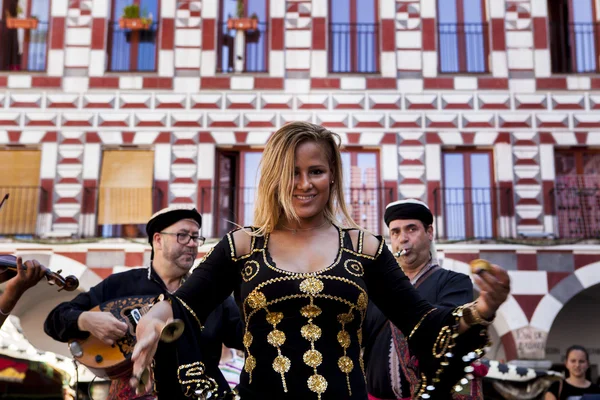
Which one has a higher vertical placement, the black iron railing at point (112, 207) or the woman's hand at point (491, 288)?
the black iron railing at point (112, 207)

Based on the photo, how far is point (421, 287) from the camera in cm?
480

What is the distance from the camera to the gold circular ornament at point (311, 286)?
8.98 feet

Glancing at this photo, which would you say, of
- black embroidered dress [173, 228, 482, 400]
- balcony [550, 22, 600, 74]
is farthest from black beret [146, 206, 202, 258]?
balcony [550, 22, 600, 74]

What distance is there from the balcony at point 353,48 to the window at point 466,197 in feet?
7.70

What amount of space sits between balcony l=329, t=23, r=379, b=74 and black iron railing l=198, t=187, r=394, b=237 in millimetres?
2459

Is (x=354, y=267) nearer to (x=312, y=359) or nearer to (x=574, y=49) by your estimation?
(x=312, y=359)

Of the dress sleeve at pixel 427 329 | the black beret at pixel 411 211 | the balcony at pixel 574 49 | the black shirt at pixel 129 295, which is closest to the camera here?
the dress sleeve at pixel 427 329

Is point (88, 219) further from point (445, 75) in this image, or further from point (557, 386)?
point (557, 386)

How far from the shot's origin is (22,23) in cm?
1602

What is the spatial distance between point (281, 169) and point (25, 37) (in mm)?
14716

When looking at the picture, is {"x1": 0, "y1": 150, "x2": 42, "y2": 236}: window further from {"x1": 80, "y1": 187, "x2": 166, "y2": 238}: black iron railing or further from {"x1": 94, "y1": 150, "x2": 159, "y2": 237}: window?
{"x1": 94, "y1": 150, "x2": 159, "y2": 237}: window

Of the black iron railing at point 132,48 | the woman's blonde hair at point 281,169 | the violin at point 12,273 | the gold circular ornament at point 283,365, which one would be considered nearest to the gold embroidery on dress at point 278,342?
the gold circular ornament at point 283,365

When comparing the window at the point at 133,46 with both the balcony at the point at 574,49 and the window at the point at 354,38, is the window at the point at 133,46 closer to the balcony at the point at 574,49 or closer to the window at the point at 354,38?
the window at the point at 354,38

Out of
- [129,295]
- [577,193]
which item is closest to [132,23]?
[577,193]
